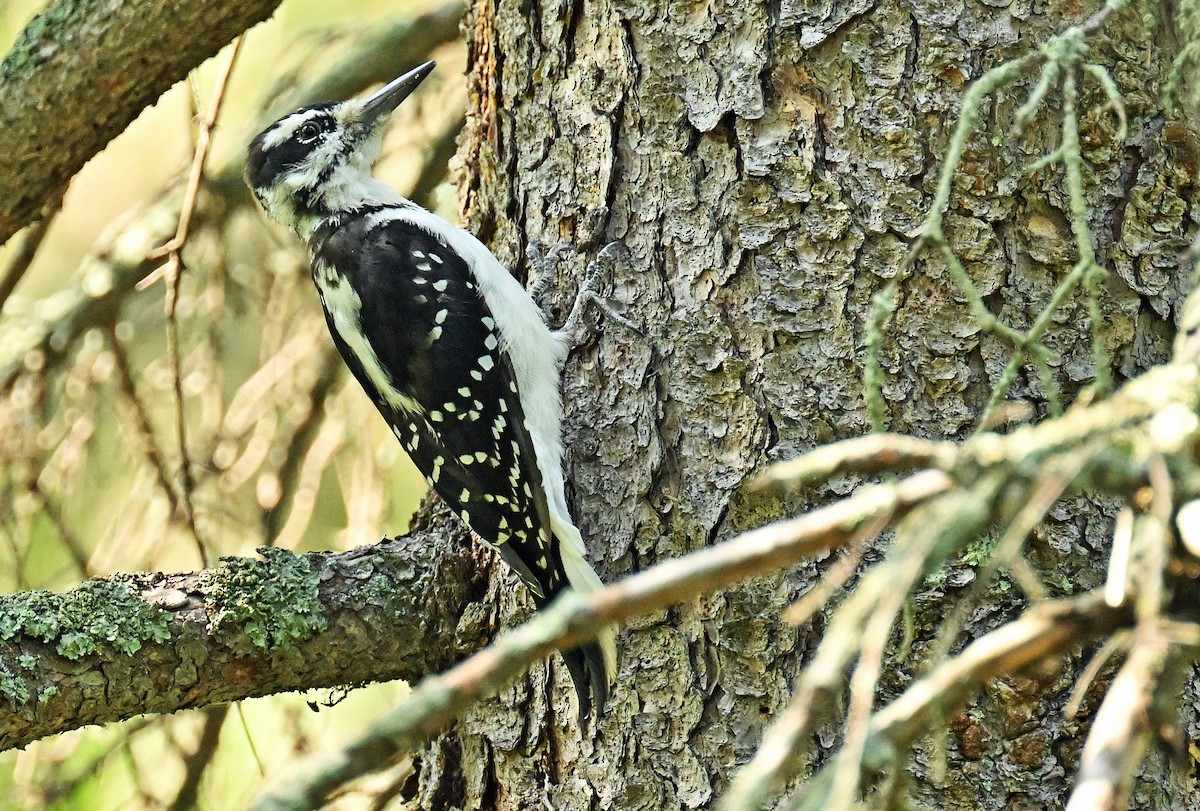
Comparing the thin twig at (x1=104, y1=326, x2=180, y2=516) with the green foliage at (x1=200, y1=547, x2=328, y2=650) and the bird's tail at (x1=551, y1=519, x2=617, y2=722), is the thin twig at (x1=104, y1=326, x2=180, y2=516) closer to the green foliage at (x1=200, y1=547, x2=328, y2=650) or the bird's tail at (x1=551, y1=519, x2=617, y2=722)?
the green foliage at (x1=200, y1=547, x2=328, y2=650)

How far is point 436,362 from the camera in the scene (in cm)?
307

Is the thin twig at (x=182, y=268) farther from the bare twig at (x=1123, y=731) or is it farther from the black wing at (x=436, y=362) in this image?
the bare twig at (x=1123, y=731)

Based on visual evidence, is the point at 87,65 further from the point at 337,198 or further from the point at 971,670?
the point at 971,670

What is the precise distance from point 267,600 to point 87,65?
130 cm

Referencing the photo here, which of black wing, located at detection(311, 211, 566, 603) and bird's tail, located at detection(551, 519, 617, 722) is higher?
black wing, located at detection(311, 211, 566, 603)

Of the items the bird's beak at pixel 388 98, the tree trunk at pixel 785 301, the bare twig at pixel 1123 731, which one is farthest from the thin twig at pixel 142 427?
the bare twig at pixel 1123 731

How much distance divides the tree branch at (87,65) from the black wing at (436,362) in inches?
25.8

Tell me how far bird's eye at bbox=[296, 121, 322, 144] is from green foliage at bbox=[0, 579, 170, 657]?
1522 mm

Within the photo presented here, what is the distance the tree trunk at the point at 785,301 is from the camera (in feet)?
7.36

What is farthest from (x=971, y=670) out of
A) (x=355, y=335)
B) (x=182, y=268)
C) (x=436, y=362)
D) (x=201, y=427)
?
(x=201, y=427)

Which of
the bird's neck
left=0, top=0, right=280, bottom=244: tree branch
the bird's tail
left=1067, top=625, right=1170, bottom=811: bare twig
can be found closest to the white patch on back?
the bird's neck

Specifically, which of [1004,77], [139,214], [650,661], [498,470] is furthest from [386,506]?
[1004,77]

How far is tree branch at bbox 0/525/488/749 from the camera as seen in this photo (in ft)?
7.57

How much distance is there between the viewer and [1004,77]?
1.34m
